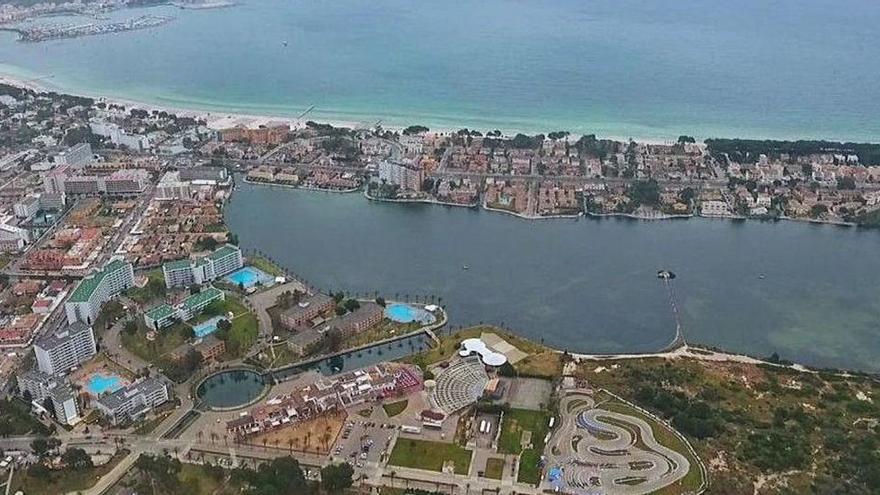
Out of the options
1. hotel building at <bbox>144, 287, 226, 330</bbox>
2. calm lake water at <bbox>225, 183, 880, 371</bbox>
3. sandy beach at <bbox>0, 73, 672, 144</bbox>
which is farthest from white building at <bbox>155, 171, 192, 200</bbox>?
sandy beach at <bbox>0, 73, 672, 144</bbox>

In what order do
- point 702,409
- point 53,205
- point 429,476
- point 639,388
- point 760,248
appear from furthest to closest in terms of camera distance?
point 53,205
point 760,248
point 639,388
point 702,409
point 429,476

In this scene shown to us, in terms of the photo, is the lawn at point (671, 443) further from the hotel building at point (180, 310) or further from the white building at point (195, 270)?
the white building at point (195, 270)

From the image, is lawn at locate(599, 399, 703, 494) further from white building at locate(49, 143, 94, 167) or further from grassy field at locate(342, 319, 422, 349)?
white building at locate(49, 143, 94, 167)

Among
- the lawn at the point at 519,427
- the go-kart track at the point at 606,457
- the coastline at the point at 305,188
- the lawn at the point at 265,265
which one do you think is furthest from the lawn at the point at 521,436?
the coastline at the point at 305,188

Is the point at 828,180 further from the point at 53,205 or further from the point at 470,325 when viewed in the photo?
the point at 53,205

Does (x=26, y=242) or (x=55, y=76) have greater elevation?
(x=55, y=76)

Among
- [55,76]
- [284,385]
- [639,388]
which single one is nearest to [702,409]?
[639,388]
